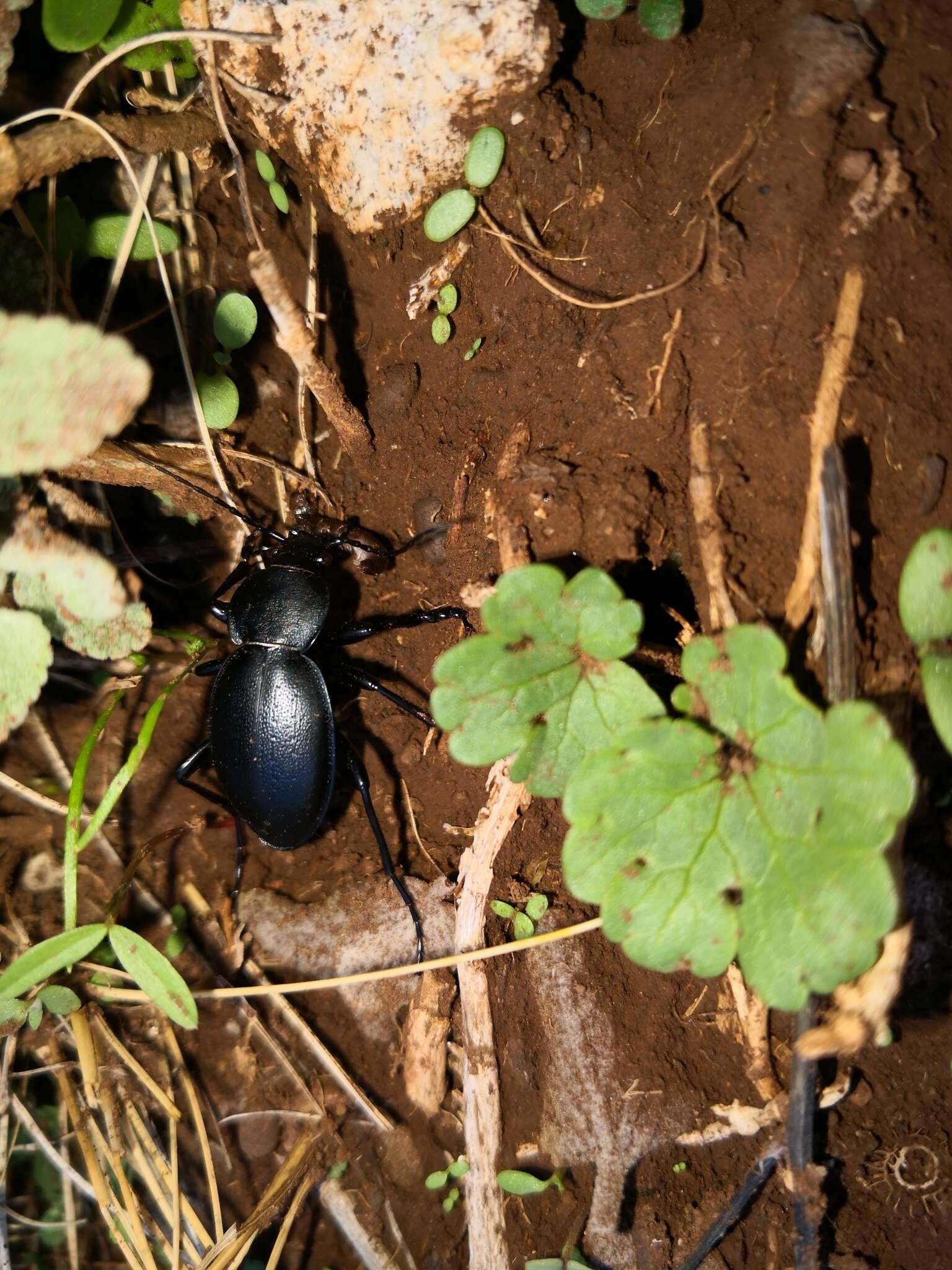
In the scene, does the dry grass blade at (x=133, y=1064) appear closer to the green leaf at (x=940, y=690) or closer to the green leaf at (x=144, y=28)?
the green leaf at (x=940, y=690)

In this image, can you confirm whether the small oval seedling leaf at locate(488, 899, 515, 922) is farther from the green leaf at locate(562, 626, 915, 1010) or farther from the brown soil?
the green leaf at locate(562, 626, 915, 1010)

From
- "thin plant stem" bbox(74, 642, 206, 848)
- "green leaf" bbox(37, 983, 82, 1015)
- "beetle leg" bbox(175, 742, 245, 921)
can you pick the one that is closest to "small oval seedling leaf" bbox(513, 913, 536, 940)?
"beetle leg" bbox(175, 742, 245, 921)

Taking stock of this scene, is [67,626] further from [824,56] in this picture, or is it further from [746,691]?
[824,56]

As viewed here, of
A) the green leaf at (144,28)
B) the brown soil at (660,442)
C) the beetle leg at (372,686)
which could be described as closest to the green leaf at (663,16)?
the brown soil at (660,442)

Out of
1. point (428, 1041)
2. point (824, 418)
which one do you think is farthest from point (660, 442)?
point (428, 1041)

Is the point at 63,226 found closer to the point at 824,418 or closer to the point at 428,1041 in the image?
the point at 824,418

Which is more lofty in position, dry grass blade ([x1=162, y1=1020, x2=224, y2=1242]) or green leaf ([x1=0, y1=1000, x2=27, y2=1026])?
green leaf ([x1=0, y1=1000, x2=27, y2=1026])
